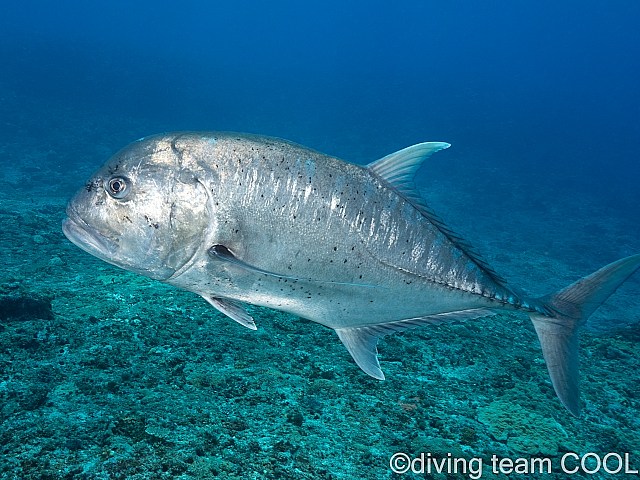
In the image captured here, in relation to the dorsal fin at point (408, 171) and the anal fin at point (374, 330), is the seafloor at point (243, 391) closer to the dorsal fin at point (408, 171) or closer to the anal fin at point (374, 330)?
the anal fin at point (374, 330)

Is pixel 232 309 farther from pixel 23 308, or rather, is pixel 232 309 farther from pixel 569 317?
pixel 569 317

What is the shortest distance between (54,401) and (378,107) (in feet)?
107

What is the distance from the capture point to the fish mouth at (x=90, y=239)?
5.12ft

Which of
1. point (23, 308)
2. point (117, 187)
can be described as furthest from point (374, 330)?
Result: point (23, 308)

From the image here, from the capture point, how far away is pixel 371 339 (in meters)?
1.98

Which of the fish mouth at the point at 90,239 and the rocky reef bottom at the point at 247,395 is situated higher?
the fish mouth at the point at 90,239

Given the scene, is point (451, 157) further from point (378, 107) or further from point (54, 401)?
point (54, 401)

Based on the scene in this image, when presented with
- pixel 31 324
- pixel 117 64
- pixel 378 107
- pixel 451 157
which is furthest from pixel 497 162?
pixel 117 64

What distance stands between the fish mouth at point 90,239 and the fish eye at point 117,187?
0.64ft

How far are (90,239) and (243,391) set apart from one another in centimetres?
118

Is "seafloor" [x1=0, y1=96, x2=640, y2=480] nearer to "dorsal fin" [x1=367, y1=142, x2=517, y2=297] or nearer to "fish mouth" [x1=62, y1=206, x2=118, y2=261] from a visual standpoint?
"fish mouth" [x1=62, y1=206, x2=118, y2=261]

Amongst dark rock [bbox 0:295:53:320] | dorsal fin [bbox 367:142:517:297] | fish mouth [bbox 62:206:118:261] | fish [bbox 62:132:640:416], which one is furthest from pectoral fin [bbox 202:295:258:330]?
dark rock [bbox 0:295:53:320]

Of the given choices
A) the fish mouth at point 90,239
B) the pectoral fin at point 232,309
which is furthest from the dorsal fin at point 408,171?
the fish mouth at point 90,239

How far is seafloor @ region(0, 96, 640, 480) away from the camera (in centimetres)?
156
